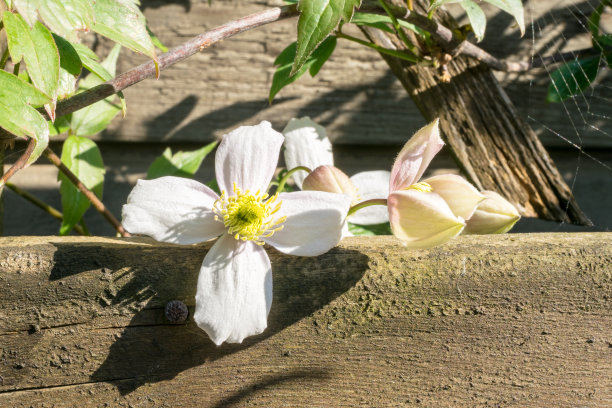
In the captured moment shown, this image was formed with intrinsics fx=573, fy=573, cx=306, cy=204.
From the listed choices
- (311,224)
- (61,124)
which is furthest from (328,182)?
(61,124)

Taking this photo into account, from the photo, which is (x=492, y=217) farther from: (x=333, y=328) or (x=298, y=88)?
(x=298, y=88)

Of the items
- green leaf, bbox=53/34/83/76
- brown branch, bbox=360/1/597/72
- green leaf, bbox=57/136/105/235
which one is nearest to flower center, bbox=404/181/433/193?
brown branch, bbox=360/1/597/72

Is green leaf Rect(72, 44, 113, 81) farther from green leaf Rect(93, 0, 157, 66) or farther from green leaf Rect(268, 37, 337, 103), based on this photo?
green leaf Rect(268, 37, 337, 103)

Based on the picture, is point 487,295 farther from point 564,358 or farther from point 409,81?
point 409,81

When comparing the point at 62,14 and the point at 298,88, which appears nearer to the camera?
the point at 62,14

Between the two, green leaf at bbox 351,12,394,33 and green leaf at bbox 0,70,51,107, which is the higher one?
green leaf at bbox 351,12,394,33

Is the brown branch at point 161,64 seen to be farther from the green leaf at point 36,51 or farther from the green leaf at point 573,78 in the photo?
the green leaf at point 573,78

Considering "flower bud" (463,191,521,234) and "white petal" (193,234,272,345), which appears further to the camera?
"flower bud" (463,191,521,234)
